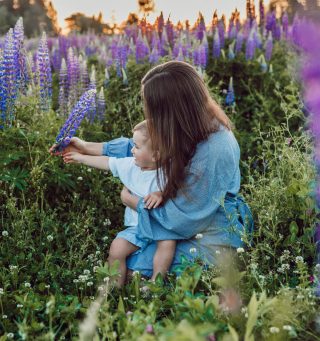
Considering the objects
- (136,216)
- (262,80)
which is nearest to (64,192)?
(136,216)

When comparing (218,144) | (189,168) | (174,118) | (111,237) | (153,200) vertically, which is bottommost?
(111,237)

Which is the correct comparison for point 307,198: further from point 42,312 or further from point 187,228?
point 42,312

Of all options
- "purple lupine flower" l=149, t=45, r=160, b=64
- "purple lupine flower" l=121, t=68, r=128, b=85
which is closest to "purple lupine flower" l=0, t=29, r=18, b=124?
"purple lupine flower" l=121, t=68, r=128, b=85

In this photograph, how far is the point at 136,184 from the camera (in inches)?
134

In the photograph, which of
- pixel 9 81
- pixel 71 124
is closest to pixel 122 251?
pixel 71 124

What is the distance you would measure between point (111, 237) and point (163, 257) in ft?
2.64

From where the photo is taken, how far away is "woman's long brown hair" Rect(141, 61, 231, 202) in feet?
10.3

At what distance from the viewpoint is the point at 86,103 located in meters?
3.59

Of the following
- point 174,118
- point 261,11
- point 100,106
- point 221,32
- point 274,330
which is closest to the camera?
point 274,330

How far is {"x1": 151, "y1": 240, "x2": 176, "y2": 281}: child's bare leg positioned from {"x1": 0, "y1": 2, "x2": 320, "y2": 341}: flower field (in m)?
0.08

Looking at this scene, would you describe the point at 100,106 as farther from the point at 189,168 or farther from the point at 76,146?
the point at 189,168

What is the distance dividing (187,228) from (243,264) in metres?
0.34

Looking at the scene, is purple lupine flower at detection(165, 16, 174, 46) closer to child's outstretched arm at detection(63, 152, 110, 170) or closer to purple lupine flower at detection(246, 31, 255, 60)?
purple lupine flower at detection(246, 31, 255, 60)

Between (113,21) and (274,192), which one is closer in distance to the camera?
(274,192)
